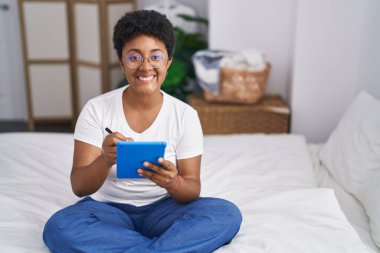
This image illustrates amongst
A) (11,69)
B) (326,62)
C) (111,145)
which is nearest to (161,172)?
(111,145)

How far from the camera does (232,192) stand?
180 cm

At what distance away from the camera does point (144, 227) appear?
4.85 feet

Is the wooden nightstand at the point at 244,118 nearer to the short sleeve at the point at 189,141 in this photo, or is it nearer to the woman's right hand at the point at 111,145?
the short sleeve at the point at 189,141

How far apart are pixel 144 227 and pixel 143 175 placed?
0.84 feet

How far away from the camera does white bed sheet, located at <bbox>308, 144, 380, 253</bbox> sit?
1572 mm

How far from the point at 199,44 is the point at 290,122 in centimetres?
84

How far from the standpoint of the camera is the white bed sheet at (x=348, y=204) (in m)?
1.57

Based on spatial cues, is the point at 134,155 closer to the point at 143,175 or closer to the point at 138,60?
the point at 143,175

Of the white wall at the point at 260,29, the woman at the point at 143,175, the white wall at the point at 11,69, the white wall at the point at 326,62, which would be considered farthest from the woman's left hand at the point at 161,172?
the white wall at the point at 11,69

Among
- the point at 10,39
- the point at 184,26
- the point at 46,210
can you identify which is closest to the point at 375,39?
the point at 184,26

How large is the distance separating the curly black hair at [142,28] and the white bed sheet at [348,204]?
86 centimetres

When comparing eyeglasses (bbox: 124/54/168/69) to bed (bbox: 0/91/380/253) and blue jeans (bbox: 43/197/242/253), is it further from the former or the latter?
bed (bbox: 0/91/380/253)

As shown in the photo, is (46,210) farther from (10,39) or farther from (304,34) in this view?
(10,39)

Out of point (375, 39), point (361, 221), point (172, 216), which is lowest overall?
point (361, 221)
